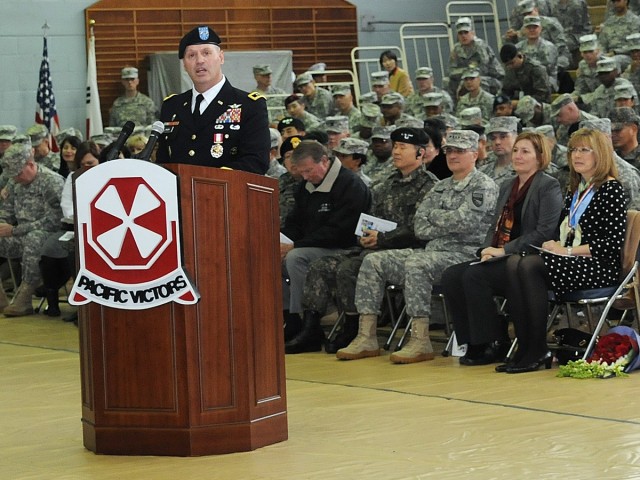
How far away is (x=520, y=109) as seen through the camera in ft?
33.3

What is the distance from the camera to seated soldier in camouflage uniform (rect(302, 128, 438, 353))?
6961 millimetres

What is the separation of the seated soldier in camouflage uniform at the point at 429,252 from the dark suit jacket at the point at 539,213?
1.26 feet

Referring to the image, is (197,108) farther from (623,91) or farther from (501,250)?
(623,91)

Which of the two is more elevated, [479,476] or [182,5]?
[182,5]

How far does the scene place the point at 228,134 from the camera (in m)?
4.49

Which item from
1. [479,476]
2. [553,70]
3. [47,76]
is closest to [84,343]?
[479,476]

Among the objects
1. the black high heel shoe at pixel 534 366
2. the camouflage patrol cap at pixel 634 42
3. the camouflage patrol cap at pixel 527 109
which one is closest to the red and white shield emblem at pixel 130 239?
the black high heel shoe at pixel 534 366

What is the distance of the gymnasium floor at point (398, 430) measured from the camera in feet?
12.3

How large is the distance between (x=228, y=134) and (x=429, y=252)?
2347mm

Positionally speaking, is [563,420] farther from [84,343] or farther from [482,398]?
[84,343]

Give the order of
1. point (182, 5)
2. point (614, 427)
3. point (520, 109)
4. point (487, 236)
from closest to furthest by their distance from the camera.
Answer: point (614, 427) → point (487, 236) → point (520, 109) → point (182, 5)

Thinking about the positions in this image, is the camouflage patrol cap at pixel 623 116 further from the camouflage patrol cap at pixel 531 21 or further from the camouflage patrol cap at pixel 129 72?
the camouflage patrol cap at pixel 129 72

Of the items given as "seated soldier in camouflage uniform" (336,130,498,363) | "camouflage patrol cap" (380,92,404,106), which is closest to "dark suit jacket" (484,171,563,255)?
"seated soldier in camouflage uniform" (336,130,498,363)

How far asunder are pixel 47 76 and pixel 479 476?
11.7 metres
